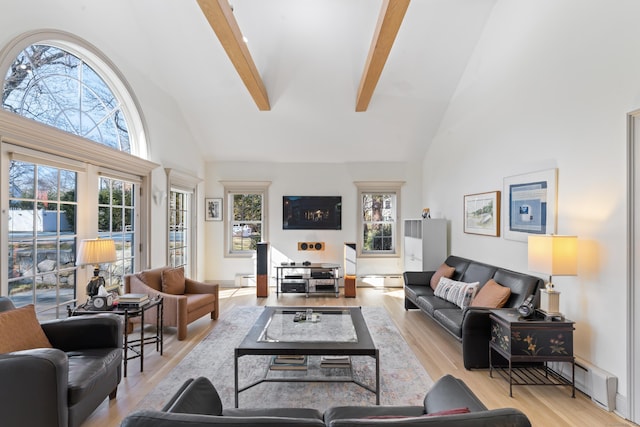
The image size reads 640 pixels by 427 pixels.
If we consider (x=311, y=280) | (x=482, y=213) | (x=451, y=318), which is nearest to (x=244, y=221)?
(x=311, y=280)

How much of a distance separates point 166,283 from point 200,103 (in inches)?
118

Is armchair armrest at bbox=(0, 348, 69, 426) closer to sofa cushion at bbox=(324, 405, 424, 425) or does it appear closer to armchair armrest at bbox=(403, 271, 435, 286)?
sofa cushion at bbox=(324, 405, 424, 425)

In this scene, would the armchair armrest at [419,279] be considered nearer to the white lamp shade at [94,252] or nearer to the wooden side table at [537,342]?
the wooden side table at [537,342]

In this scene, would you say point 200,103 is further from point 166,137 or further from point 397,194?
point 397,194

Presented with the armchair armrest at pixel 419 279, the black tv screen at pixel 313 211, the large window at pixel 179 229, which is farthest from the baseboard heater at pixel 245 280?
the armchair armrest at pixel 419 279

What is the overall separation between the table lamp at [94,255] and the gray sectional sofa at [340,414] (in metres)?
2.09

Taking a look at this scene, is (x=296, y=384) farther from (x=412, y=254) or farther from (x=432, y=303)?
(x=412, y=254)

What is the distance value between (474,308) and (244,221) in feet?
16.1

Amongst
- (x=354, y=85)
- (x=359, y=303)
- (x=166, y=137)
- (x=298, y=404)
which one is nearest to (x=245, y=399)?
(x=298, y=404)

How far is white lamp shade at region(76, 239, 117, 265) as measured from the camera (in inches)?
116

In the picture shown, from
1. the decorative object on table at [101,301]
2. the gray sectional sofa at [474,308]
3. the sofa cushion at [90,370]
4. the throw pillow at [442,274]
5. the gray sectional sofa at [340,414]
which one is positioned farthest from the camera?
the throw pillow at [442,274]

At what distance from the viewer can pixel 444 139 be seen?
565 cm

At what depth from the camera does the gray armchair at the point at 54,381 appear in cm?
181

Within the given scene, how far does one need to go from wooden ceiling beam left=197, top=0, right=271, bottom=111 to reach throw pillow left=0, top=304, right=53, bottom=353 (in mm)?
2701
